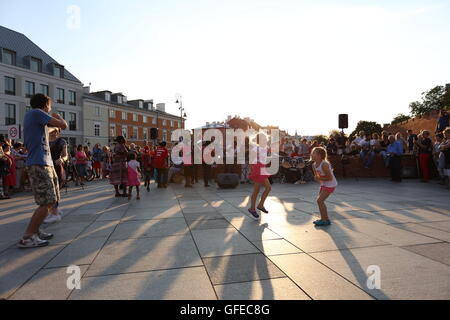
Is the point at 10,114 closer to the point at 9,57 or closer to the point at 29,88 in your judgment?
the point at 29,88

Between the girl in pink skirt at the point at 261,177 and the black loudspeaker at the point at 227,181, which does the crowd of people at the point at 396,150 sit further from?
the girl in pink skirt at the point at 261,177

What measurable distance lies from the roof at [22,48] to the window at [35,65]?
2.04ft

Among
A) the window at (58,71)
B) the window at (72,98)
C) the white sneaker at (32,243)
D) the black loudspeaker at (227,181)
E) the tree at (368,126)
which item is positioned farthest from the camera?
the tree at (368,126)

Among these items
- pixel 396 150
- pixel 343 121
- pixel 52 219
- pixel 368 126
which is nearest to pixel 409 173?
→ pixel 396 150

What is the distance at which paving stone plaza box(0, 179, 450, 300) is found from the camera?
2.64m

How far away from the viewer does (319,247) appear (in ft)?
12.6

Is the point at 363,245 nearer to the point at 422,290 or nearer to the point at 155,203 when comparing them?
the point at 422,290

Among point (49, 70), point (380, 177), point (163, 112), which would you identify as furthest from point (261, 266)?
point (163, 112)

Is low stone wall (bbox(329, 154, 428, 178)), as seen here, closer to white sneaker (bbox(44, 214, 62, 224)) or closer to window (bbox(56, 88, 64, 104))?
white sneaker (bbox(44, 214, 62, 224))

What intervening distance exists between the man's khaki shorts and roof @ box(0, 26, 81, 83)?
42.6 metres

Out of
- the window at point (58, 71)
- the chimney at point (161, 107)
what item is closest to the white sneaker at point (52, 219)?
the window at point (58, 71)

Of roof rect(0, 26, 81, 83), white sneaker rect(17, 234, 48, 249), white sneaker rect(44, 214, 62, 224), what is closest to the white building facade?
roof rect(0, 26, 81, 83)

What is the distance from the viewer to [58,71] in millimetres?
43094

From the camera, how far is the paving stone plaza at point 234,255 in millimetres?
2641
